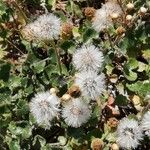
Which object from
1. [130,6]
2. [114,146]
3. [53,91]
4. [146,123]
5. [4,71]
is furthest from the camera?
[130,6]

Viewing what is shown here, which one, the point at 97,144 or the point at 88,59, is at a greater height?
the point at 88,59

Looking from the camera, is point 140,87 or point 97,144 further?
point 140,87

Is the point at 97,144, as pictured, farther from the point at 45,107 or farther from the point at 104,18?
the point at 104,18

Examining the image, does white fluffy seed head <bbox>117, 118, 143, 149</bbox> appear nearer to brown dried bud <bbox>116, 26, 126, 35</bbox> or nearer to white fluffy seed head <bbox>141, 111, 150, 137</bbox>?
white fluffy seed head <bbox>141, 111, 150, 137</bbox>

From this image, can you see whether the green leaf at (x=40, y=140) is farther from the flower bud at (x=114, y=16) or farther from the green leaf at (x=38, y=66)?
the flower bud at (x=114, y=16)

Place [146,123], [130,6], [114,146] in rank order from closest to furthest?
[146,123], [114,146], [130,6]

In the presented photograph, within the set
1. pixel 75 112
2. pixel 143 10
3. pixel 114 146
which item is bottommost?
pixel 114 146

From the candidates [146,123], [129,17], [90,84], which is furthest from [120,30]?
[146,123]

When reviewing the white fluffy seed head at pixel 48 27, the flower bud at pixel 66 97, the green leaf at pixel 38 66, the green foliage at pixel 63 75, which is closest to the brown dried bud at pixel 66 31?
the green foliage at pixel 63 75
